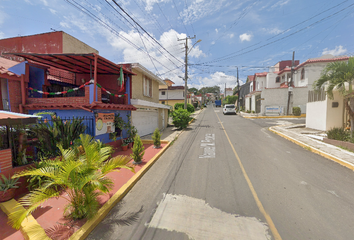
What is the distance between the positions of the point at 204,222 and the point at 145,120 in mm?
10577

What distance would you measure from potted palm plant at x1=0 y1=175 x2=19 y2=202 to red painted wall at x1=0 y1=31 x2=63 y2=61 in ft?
40.2

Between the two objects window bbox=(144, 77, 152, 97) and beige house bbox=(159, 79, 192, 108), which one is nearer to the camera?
window bbox=(144, 77, 152, 97)

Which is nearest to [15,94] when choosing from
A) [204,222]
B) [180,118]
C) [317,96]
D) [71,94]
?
[71,94]

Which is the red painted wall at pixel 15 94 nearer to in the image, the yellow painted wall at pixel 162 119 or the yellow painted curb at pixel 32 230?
the yellow painted curb at pixel 32 230

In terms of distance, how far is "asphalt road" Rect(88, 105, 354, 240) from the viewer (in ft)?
10.0

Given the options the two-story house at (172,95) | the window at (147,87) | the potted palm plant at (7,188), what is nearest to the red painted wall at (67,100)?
the potted palm plant at (7,188)

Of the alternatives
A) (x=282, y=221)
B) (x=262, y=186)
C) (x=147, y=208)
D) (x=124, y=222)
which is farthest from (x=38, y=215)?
(x=262, y=186)

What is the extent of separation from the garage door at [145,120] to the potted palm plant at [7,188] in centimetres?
755

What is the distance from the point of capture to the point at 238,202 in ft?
13.0

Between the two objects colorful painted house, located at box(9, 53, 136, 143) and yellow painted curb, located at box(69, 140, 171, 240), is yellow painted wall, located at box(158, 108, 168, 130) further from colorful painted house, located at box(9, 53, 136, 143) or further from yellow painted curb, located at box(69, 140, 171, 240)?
yellow painted curb, located at box(69, 140, 171, 240)

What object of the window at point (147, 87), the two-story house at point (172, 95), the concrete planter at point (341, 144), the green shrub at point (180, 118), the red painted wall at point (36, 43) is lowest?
the concrete planter at point (341, 144)

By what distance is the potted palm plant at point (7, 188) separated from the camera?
3879 mm

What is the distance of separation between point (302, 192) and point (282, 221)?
64.9 inches

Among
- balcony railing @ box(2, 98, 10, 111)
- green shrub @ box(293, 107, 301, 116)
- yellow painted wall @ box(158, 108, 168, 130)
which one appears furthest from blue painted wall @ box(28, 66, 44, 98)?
green shrub @ box(293, 107, 301, 116)
